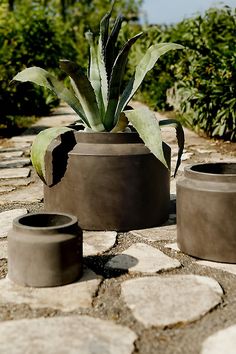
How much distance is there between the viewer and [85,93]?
2.87 metres

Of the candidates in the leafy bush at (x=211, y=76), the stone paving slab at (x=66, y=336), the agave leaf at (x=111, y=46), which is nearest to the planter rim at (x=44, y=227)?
the stone paving slab at (x=66, y=336)

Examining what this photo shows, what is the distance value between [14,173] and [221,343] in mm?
3051

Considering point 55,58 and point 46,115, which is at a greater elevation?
point 55,58

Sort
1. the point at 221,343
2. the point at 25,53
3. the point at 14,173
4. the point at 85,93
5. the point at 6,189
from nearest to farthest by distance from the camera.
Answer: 1. the point at 221,343
2. the point at 85,93
3. the point at 6,189
4. the point at 14,173
5. the point at 25,53

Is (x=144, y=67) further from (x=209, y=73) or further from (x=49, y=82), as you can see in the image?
(x=209, y=73)

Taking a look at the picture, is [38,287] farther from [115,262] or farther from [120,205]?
[120,205]

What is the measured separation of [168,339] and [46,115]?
7.94 m

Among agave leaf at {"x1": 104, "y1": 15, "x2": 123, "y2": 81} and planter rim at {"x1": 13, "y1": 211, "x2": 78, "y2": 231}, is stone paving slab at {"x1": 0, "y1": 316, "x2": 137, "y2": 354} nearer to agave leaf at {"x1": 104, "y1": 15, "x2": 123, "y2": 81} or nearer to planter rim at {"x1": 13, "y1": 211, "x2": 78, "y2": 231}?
planter rim at {"x1": 13, "y1": 211, "x2": 78, "y2": 231}

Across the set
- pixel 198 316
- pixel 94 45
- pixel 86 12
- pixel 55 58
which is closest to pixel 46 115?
pixel 55 58

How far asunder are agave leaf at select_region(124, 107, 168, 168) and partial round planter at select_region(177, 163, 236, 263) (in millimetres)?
195

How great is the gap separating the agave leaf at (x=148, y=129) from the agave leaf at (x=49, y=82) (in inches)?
13.6

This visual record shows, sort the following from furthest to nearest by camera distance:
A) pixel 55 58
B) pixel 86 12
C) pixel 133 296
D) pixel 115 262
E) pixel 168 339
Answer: pixel 86 12, pixel 55 58, pixel 115 262, pixel 133 296, pixel 168 339

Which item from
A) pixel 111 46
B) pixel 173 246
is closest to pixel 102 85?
pixel 111 46

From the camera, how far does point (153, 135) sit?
8.55 feet
